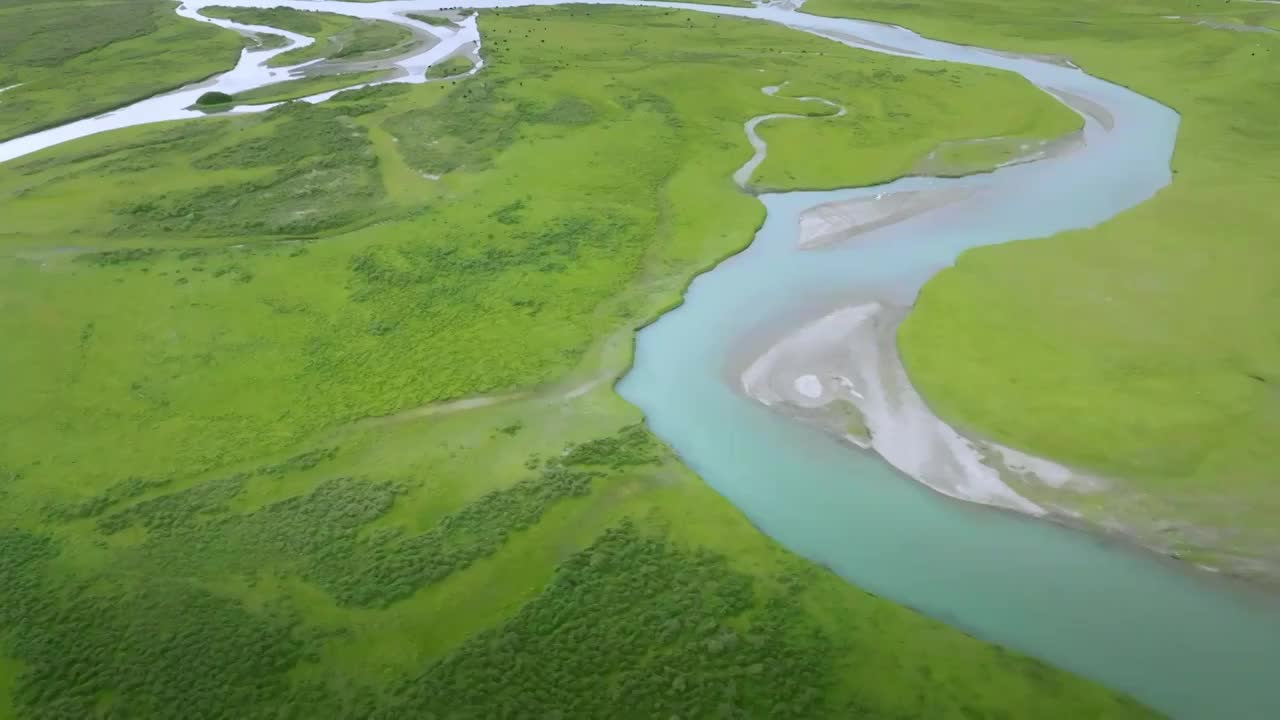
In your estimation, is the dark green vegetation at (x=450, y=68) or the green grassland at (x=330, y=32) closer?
the dark green vegetation at (x=450, y=68)

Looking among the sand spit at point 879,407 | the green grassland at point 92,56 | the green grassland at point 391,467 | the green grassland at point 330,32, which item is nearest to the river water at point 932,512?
the sand spit at point 879,407

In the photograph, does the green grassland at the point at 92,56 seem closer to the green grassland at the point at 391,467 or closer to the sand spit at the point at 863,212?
the green grassland at the point at 391,467

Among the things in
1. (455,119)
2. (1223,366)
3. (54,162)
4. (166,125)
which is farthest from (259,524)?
(166,125)

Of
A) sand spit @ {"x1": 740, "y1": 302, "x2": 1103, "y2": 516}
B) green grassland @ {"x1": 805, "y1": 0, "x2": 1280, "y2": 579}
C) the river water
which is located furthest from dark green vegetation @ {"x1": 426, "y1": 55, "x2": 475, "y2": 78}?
green grassland @ {"x1": 805, "y1": 0, "x2": 1280, "y2": 579}

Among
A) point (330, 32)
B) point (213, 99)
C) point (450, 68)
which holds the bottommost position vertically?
point (213, 99)

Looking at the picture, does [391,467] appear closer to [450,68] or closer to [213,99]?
[213,99]

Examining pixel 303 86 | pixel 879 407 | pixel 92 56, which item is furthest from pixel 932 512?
pixel 92 56
